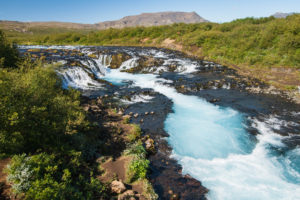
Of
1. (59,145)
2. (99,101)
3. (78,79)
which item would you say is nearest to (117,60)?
(78,79)

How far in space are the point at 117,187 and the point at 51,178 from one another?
2.54 metres

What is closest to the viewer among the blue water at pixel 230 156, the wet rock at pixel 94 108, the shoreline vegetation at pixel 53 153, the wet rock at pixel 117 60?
the shoreline vegetation at pixel 53 153

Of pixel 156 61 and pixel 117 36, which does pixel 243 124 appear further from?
pixel 117 36

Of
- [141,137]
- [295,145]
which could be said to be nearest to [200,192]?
[141,137]

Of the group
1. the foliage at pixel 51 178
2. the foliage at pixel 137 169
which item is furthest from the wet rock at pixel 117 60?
the foliage at pixel 51 178

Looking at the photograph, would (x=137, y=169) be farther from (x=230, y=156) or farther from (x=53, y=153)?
(x=230, y=156)

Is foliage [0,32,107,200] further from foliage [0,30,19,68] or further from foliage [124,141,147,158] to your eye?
foliage [0,30,19,68]

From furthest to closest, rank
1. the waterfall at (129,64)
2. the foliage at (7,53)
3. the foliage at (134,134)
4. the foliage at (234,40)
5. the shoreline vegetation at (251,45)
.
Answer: the waterfall at (129,64) → the foliage at (234,40) → the shoreline vegetation at (251,45) → the foliage at (7,53) → the foliage at (134,134)

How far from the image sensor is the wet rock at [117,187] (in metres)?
6.80

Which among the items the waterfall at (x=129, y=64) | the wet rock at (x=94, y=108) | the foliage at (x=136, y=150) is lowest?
the foliage at (x=136, y=150)

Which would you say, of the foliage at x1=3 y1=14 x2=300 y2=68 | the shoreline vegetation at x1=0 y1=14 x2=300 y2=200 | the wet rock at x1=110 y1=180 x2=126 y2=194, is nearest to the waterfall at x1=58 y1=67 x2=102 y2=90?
the shoreline vegetation at x1=0 y1=14 x2=300 y2=200

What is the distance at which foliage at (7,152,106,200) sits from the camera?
A: 5.11 metres

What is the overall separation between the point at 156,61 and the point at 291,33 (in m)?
23.6

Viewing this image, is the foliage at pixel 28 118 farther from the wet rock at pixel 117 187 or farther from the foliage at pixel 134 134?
the foliage at pixel 134 134
